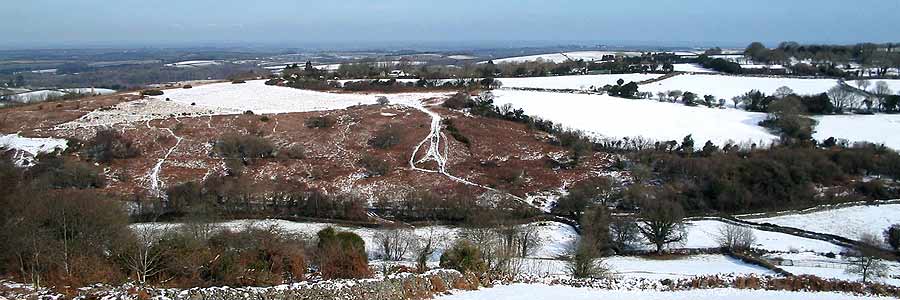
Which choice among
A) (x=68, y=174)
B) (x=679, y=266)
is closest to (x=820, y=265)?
(x=679, y=266)

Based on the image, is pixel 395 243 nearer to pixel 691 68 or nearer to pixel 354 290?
pixel 354 290

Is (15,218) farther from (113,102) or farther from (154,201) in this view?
(113,102)

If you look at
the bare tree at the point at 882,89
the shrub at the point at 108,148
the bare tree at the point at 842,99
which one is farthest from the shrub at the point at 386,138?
the bare tree at the point at 882,89

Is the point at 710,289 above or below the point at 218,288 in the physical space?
below

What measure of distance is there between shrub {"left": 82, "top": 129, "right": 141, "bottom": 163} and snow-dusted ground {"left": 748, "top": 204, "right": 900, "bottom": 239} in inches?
1564

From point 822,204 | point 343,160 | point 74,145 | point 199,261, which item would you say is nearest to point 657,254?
point 822,204

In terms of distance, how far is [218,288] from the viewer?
13234 millimetres

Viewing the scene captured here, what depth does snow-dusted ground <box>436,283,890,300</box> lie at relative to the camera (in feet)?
51.4

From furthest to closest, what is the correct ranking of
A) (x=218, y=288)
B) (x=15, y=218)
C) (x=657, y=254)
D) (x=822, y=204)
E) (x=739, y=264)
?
(x=822, y=204) → (x=657, y=254) → (x=739, y=264) → (x=15, y=218) → (x=218, y=288)

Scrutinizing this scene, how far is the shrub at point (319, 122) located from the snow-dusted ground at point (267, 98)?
5225mm

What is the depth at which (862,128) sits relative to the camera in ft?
152

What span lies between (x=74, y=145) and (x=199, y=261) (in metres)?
31.4

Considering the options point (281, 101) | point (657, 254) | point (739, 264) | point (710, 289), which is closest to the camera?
point (710, 289)

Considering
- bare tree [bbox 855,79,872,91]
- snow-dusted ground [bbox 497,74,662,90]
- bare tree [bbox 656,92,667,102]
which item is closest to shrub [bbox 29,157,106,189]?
snow-dusted ground [bbox 497,74,662,90]
